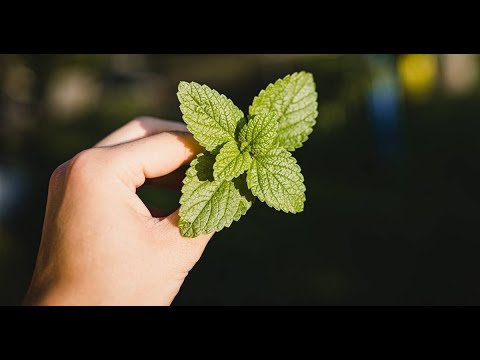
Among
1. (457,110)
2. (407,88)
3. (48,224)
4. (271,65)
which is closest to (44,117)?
(271,65)

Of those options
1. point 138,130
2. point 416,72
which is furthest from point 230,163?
point 416,72

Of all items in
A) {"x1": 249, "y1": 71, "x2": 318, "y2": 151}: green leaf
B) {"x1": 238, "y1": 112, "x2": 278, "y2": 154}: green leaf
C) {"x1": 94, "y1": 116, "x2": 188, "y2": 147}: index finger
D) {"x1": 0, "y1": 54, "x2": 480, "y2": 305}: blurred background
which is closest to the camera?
{"x1": 238, "y1": 112, "x2": 278, "y2": 154}: green leaf

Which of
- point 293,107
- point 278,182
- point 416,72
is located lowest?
point 416,72

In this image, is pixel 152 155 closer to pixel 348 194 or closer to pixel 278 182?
pixel 278 182

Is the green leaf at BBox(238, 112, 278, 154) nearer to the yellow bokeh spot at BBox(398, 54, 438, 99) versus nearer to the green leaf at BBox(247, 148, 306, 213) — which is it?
the green leaf at BBox(247, 148, 306, 213)

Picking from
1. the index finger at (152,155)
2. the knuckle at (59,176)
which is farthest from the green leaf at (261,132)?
the knuckle at (59,176)

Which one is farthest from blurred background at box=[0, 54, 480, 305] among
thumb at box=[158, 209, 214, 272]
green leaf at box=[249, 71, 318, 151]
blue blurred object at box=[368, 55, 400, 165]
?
thumb at box=[158, 209, 214, 272]
